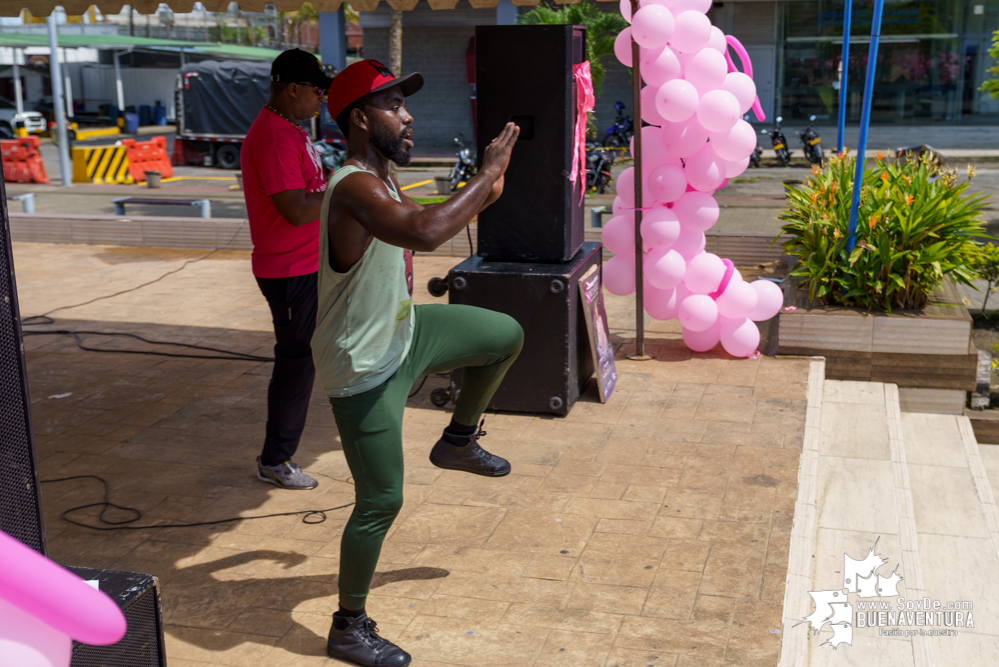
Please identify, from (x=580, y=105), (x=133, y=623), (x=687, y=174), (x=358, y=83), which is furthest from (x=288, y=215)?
(x=687, y=174)

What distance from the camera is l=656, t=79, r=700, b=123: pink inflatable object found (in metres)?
6.16

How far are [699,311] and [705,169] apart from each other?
98 cm

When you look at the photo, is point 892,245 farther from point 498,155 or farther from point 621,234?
point 498,155

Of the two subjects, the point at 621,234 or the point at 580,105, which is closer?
the point at 580,105

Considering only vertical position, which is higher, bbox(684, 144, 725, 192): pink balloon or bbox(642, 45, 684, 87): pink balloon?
bbox(642, 45, 684, 87): pink balloon

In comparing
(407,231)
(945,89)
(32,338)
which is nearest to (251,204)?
(407,231)

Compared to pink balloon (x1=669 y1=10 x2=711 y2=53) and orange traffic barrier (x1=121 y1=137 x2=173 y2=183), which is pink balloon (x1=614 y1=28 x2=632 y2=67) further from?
orange traffic barrier (x1=121 y1=137 x2=173 y2=183)

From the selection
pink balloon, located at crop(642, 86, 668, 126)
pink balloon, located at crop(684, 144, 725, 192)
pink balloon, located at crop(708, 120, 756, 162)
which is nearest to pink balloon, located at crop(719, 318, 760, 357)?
pink balloon, located at crop(684, 144, 725, 192)

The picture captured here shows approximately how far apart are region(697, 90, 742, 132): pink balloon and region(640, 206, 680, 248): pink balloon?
0.65 meters

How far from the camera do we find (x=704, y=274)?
6.66 meters

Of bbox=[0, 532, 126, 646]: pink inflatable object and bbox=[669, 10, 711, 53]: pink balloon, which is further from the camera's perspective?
bbox=[669, 10, 711, 53]: pink balloon

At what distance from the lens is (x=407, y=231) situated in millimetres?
2832

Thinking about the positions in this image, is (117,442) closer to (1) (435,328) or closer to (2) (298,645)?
(2) (298,645)

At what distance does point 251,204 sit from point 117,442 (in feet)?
6.23
